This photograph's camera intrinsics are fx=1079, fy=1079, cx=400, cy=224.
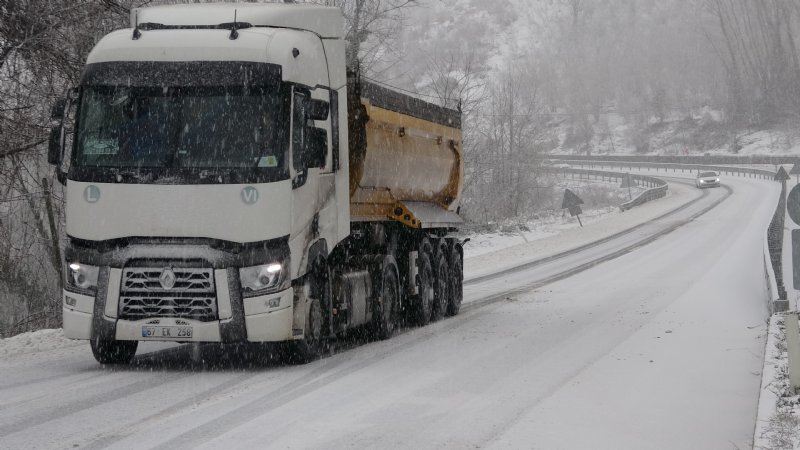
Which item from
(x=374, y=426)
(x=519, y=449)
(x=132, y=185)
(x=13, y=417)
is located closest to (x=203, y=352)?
(x=132, y=185)

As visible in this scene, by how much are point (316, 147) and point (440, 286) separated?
5949 millimetres

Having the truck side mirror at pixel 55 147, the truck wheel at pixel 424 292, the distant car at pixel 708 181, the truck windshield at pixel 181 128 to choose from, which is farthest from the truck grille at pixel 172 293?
the distant car at pixel 708 181

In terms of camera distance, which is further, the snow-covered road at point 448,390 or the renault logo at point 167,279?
the renault logo at point 167,279

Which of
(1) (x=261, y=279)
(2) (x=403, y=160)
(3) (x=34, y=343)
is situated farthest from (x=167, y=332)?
(2) (x=403, y=160)

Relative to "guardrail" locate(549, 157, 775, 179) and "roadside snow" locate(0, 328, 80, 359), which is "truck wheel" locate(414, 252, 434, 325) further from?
"guardrail" locate(549, 157, 775, 179)

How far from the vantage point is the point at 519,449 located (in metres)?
7.17

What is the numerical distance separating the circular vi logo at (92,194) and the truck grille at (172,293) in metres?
0.77

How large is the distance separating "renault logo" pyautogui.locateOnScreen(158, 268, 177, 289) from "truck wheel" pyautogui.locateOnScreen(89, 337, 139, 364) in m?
1.10

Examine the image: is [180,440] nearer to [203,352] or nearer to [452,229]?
[203,352]

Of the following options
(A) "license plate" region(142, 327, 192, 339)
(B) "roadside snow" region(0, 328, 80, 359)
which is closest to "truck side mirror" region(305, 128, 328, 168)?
(A) "license plate" region(142, 327, 192, 339)

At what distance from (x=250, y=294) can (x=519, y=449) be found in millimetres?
3949

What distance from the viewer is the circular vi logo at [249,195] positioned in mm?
10297

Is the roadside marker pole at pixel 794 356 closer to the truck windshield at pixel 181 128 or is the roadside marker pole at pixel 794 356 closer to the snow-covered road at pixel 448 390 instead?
the snow-covered road at pixel 448 390

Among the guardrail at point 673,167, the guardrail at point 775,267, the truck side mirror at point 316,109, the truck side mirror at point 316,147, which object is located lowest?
the guardrail at point 673,167
